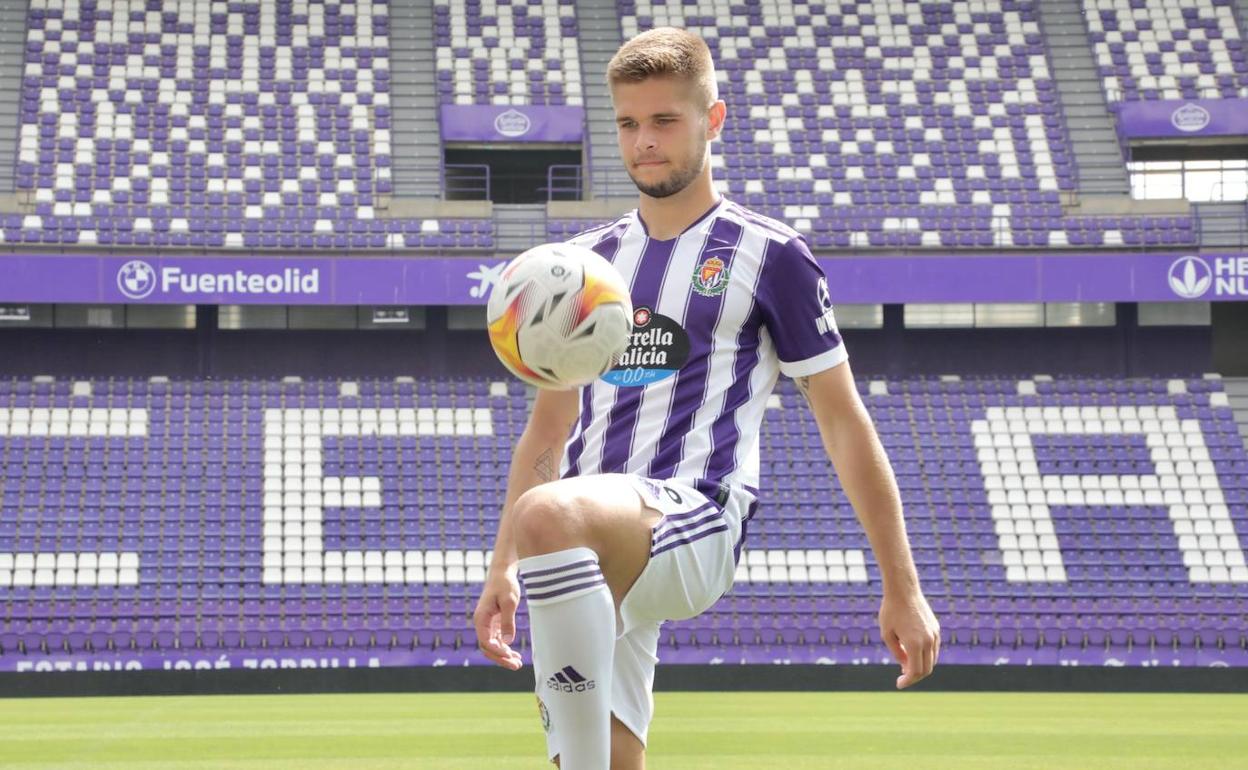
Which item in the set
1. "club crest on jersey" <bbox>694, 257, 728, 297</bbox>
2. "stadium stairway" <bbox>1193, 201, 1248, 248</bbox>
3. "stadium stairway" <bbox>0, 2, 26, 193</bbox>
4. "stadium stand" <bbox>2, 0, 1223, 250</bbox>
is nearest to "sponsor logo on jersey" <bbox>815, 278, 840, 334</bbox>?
"club crest on jersey" <bbox>694, 257, 728, 297</bbox>

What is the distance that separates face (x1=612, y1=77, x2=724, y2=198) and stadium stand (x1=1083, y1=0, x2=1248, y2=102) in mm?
28208

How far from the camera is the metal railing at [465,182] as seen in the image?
Answer: 2969 centimetres

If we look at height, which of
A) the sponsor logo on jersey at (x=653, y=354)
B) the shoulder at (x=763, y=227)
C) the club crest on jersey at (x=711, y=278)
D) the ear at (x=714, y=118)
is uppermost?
the ear at (x=714, y=118)

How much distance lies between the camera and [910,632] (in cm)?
360

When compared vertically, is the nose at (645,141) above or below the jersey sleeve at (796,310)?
above

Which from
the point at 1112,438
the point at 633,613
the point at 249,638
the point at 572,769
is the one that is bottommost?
the point at 249,638

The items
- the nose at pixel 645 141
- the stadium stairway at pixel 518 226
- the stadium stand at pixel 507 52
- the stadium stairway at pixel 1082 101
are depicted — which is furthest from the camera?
the stadium stand at pixel 507 52

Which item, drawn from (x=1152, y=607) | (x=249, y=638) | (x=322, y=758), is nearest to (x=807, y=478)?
(x=1152, y=607)

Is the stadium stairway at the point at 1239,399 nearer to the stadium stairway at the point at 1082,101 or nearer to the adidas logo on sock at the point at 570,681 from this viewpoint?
the stadium stairway at the point at 1082,101

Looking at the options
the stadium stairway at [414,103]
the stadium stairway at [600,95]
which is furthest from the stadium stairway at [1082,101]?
the stadium stairway at [414,103]

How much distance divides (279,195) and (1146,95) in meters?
15.8

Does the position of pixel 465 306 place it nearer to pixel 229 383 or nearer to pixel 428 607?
pixel 229 383

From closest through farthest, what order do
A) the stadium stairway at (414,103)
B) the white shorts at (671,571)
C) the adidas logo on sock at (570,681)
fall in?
the adidas logo on sock at (570,681)
the white shorts at (671,571)
the stadium stairway at (414,103)

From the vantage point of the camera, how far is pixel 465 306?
92.0 feet
